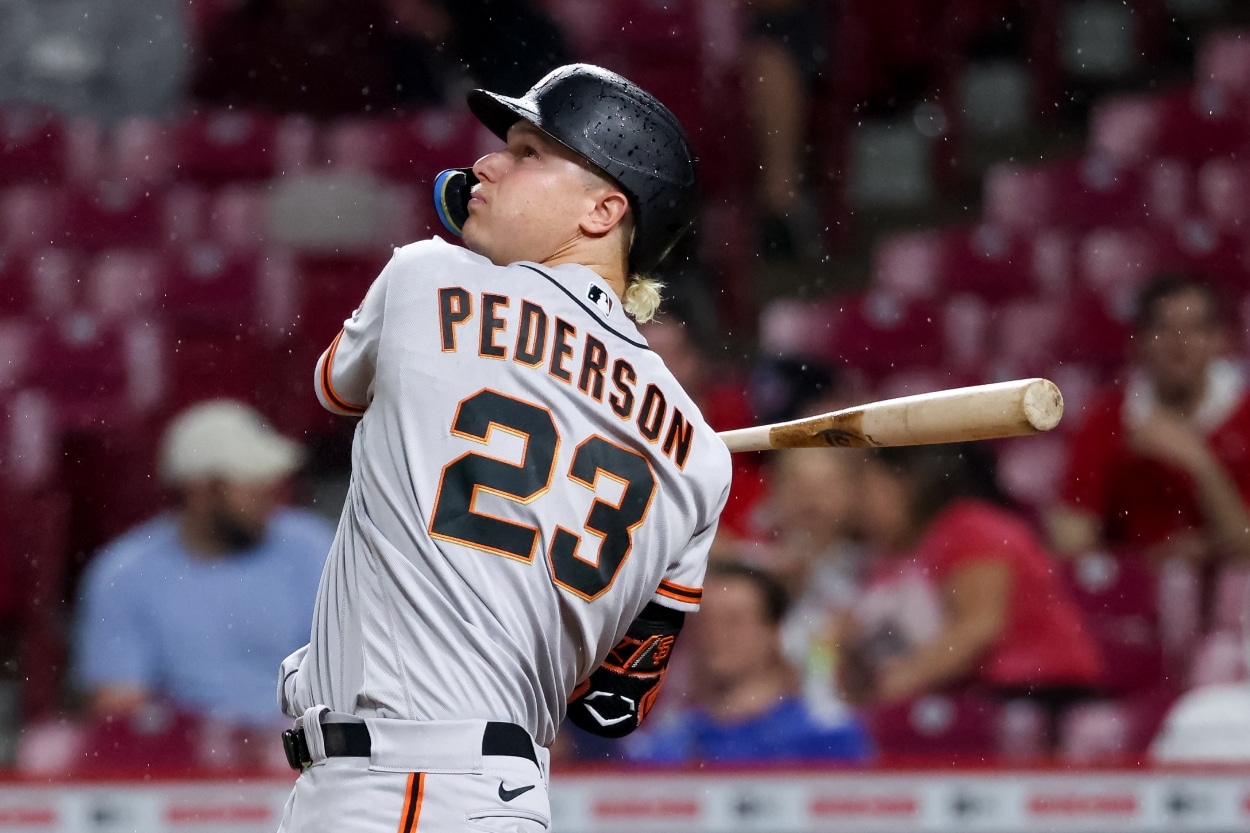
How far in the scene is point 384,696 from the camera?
192 cm

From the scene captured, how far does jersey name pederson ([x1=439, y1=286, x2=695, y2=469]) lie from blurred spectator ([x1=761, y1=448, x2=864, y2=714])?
6.60 feet

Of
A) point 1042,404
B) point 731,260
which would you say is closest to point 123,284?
point 731,260

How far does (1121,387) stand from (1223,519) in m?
0.51

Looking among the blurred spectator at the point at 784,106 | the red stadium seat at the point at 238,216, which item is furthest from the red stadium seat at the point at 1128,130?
the red stadium seat at the point at 238,216

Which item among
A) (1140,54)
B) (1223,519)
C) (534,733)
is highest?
(1140,54)

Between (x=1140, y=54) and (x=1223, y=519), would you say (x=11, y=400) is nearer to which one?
(x=1223, y=519)

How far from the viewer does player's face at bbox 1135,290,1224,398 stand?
4277 millimetres

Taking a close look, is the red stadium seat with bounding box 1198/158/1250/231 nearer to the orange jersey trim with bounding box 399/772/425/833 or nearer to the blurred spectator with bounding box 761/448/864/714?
the blurred spectator with bounding box 761/448/864/714

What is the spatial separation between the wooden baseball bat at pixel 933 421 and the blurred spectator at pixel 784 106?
3.78m

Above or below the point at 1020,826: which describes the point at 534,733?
above

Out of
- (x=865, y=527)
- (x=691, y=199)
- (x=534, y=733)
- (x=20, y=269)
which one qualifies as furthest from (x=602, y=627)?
(x=20, y=269)

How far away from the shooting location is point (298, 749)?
6.43ft

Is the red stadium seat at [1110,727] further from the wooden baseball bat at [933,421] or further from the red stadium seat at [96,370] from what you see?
the red stadium seat at [96,370]

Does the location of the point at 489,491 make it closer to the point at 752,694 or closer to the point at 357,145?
the point at 752,694
